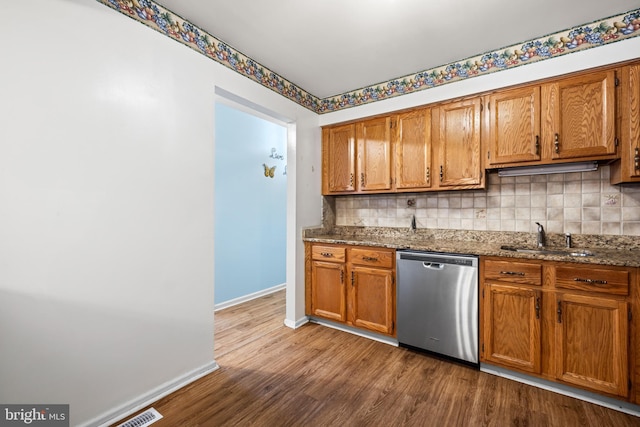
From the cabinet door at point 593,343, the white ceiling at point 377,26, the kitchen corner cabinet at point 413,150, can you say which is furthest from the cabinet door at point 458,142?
the cabinet door at point 593,343

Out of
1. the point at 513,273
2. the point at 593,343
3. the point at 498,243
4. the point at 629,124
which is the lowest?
the point at 593,343

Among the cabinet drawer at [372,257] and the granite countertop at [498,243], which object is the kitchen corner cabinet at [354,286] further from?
the granite countertop at [498,243]

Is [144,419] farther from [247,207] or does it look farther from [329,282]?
[247,207]

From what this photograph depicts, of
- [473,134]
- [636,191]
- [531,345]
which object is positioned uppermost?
[473,134]

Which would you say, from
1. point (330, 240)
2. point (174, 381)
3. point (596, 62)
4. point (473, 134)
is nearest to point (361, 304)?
point (330, 240)

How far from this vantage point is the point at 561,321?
1.84 meters

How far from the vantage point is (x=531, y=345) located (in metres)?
1.93

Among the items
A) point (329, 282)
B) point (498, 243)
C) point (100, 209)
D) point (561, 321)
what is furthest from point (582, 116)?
point (100, 209)

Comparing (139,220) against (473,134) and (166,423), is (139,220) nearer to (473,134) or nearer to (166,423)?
(166,423)

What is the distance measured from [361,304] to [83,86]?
8.46ft

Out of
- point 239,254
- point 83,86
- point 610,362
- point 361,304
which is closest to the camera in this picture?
point 83,86

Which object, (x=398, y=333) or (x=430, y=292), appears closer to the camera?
(x=430, y=292)

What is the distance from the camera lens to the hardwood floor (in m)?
1.64

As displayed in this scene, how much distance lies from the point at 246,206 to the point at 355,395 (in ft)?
8.88
